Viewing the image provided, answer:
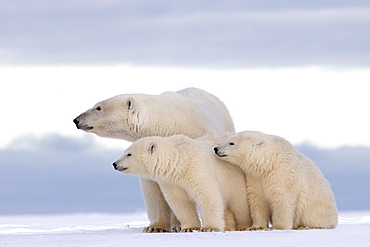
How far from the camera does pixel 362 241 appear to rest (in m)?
7.38

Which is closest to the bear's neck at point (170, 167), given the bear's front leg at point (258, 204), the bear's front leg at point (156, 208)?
the bear's front leg at point (258, 204)

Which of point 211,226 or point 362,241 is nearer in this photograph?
point 362,241

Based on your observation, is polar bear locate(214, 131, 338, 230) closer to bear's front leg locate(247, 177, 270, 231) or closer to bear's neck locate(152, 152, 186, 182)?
bear's front leg locate(247, 177, 270, 231)

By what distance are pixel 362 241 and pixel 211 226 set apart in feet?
7.82

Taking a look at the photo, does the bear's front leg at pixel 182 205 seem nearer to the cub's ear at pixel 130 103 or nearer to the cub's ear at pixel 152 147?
the cub's ear at pixel 152 147

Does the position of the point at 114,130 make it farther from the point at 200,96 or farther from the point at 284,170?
the point at 284,170

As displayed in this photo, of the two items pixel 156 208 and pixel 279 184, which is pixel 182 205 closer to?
pixel 156 208

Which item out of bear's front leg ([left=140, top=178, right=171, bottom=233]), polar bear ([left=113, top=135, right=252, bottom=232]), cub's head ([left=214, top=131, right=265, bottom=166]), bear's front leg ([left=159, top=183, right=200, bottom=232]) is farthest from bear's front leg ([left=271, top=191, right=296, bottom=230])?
bear's front leg ([left=140, top=178, right=171, bottom=233])

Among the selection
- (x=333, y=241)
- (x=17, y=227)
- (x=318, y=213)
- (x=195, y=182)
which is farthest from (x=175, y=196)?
(x=17, y=227)

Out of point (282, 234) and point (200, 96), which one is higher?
point (200, 96)

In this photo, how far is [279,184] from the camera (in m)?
9.59

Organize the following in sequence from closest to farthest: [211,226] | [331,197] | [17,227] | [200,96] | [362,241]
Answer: [362,241]
[211,226]
[331,197]
[200,96]
[17,227]

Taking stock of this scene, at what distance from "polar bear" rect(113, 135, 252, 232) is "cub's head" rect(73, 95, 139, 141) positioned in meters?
0.90

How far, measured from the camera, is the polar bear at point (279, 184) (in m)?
9.59
